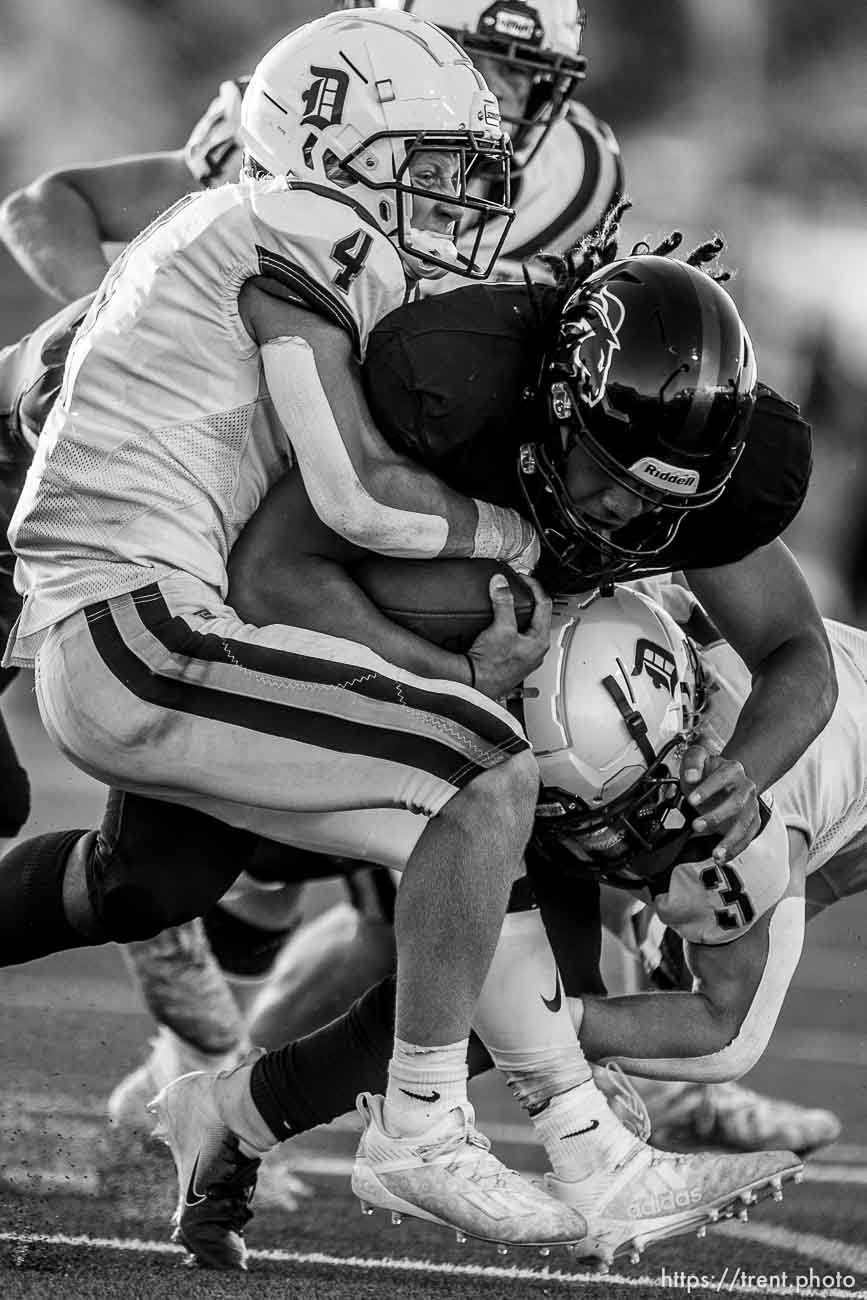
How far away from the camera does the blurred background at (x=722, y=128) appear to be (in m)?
4.40

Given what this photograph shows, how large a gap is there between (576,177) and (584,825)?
1808 mm

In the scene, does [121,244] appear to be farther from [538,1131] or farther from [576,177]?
[538,1131]

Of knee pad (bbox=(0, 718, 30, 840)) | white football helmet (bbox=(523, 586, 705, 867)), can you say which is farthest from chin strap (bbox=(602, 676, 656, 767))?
knee pad (bbox=(0, 718, 30, 840))

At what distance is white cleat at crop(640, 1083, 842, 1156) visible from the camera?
3531 mm

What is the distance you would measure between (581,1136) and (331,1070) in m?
0.40

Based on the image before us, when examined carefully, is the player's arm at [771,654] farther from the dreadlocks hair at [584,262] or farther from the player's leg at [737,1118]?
the player's leg at [737,1118]

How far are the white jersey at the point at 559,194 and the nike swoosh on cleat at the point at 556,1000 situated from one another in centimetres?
167

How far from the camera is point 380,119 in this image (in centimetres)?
234

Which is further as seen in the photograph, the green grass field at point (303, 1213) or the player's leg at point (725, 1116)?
the player's leg at point (725, 1116)

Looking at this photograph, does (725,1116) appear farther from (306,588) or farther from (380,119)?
(380,119)

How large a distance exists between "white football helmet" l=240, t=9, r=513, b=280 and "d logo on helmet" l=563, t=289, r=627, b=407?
0.27 metres

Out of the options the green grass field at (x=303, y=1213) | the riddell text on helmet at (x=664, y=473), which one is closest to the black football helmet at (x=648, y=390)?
the riddell text on helmet at (x=664, y=473)

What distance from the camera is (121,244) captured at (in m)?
3.72

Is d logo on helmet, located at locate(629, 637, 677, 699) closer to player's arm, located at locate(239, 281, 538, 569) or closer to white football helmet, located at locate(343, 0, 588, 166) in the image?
player's arm, located at locate(239, 281, 538, 569)
